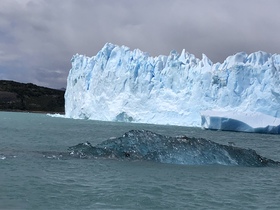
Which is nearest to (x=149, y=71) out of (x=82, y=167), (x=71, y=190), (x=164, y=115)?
(x=164, y=115)

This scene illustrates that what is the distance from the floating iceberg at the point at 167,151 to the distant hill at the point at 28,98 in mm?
70456

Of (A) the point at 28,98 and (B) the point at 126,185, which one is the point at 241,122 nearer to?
(B) the point at 126,185

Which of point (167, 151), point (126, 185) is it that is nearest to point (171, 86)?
point (167, 151)

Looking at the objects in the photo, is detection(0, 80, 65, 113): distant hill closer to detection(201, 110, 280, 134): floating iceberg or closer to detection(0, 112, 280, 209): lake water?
detection(201, 110, 280, 134): floating iceberg

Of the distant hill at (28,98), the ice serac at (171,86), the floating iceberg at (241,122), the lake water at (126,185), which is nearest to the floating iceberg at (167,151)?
the lake water at (126,185)

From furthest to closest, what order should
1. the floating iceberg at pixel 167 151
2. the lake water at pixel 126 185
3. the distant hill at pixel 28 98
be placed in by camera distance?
the distant hill at pixel 28 98 < the floating iceberg at pixel 167 151 < the lake water at pixel 126 185

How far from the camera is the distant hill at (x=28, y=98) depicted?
267ft

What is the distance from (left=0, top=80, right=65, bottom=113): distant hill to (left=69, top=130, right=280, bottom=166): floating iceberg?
70.5 meters

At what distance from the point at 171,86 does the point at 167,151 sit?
22.4 metres

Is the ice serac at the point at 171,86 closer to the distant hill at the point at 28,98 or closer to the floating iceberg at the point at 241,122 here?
the floating iceberg at the point at 241,122

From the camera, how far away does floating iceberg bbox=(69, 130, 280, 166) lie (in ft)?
37.7

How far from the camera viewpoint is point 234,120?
2842 centimetres

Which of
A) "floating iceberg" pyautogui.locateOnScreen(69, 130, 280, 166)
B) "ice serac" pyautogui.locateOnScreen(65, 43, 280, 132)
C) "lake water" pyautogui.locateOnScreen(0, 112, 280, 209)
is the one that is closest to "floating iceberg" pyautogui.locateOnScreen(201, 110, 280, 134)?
"ice serac" pyautogui.locateOnScreen(65, 43, 280, 132)

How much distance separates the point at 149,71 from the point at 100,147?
22.8 m
